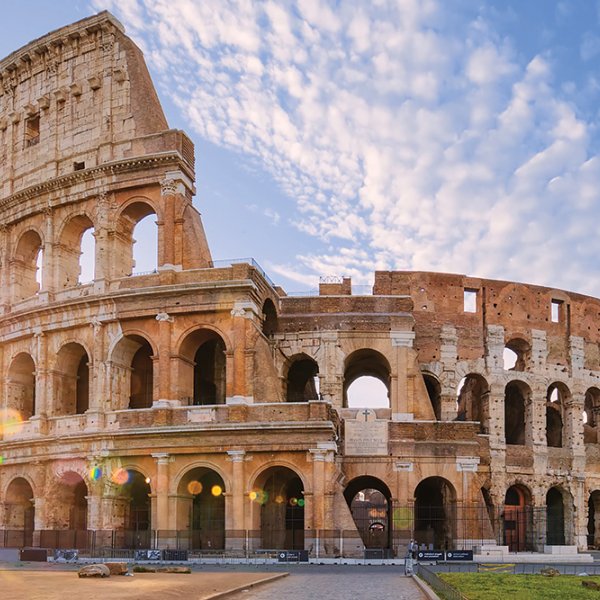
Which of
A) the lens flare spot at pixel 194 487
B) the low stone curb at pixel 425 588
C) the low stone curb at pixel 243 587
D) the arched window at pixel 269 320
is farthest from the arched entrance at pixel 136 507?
the low stone curb at pixel 425 588

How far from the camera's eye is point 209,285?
30.4 metres

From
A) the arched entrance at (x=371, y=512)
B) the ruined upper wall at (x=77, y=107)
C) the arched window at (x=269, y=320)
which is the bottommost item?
the arched entrance at (x=371, y=512)

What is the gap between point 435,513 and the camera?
120 feet

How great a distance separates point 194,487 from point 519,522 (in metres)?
14.8

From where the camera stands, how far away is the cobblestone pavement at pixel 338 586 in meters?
16.9

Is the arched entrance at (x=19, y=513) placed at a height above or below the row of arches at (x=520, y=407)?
below

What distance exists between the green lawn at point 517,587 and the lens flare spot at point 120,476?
13.5 m

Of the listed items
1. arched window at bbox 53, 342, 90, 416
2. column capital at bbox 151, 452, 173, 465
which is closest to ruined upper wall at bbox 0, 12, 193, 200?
arched window at bbox 53, 342, 90, 416

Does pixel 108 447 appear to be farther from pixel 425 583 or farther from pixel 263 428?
pixel 425 583

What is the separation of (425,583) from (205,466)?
12.3 m

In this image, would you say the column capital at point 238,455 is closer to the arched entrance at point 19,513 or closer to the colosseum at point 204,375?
the colosseum at point 204,375

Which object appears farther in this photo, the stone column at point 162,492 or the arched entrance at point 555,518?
the arched entrance at point 555,518

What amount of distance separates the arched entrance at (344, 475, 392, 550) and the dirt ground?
14.1m

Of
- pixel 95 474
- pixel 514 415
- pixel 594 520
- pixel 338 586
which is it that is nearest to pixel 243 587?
pixel 338 586
